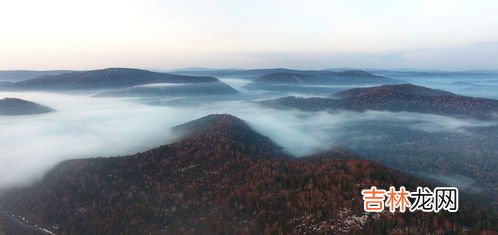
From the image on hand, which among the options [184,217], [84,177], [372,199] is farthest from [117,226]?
[372,199]

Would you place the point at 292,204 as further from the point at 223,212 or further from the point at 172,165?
the point at 172,165

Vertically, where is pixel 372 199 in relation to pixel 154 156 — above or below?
above

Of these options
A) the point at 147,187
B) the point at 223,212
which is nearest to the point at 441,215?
the point at 223,212

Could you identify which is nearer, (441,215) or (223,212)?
(441,215)

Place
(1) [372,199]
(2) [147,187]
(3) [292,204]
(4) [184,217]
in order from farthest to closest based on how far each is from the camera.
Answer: (2) [147,187], (4) [184,217], (3) [292,204], (1) [372,199]

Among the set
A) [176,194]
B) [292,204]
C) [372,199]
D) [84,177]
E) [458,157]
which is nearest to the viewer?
[372,199]

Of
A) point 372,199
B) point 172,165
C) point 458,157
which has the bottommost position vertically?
point 458,157

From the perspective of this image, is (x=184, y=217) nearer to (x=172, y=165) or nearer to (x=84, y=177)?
(x=172, y=165)
